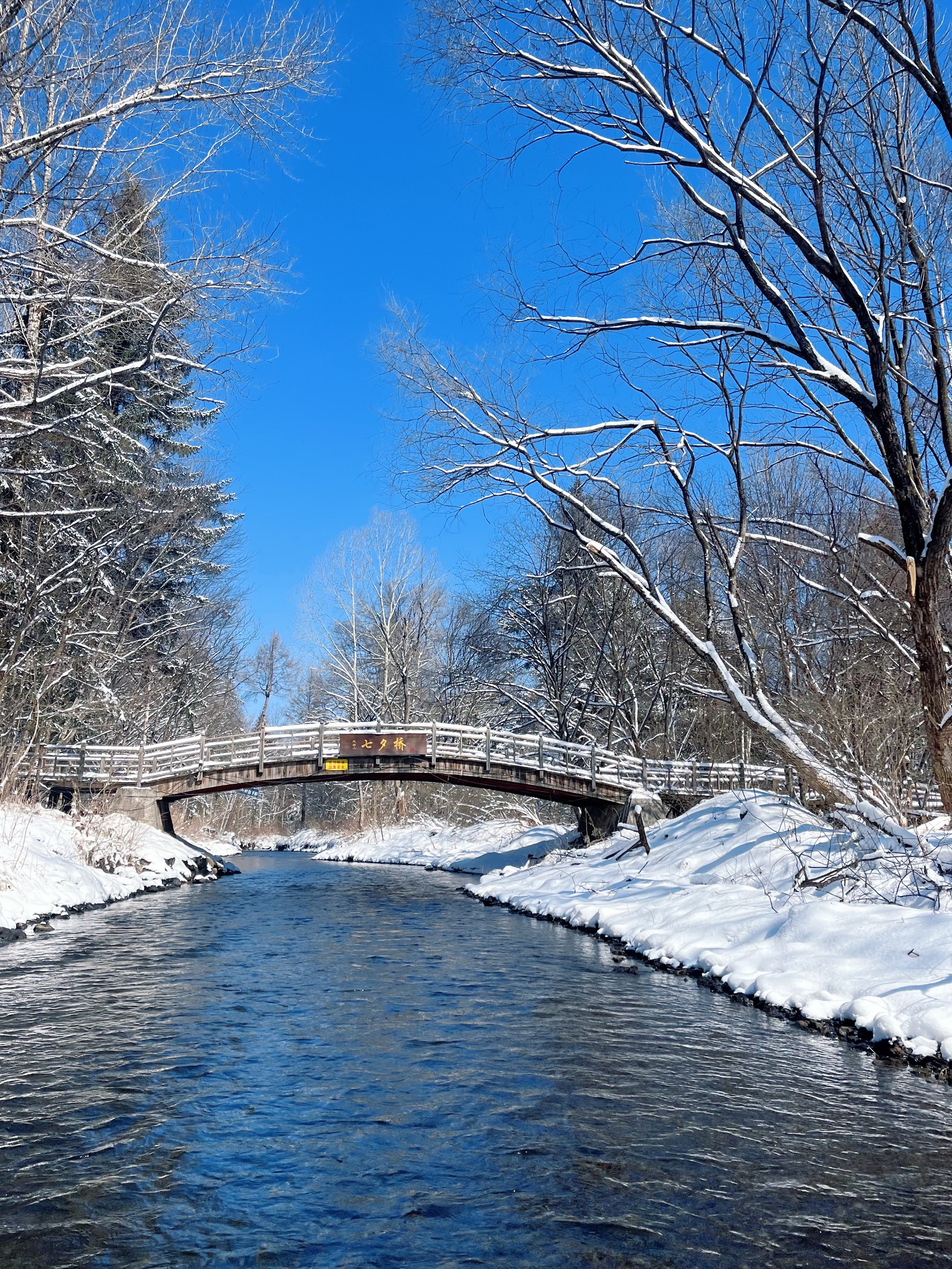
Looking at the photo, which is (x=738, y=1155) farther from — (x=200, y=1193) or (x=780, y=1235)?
(x=200, y=1193)

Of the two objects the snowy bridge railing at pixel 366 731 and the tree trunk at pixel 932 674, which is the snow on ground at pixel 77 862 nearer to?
the snowy bridge railing at pixel 366 731

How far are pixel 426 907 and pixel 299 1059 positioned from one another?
1177 cm

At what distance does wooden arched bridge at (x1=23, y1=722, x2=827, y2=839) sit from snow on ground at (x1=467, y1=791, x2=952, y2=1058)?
6.93 meters

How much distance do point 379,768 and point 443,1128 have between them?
21874mm

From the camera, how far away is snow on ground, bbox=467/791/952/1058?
787 centimetres

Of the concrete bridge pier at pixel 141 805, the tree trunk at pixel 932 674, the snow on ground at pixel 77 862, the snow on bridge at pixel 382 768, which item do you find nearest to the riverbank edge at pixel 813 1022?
the tree trunk at pixel 932 674

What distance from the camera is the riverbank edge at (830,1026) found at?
6.88 meters

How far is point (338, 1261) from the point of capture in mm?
3887

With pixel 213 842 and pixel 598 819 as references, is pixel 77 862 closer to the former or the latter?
pixel 598 819

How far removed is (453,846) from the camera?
36.1 metres

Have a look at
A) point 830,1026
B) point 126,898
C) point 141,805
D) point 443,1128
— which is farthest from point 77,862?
point 443,1128

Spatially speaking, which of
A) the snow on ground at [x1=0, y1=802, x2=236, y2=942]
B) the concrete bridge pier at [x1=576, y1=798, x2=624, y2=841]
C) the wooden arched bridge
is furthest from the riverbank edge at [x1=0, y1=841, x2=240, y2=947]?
the concrete bridge pier at [x1=576, y1=798, x2=624, y2=841]

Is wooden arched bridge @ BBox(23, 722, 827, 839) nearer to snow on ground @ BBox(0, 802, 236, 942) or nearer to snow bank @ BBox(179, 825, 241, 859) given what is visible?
snow on ground @ BBox(0, 802, 236, 942)

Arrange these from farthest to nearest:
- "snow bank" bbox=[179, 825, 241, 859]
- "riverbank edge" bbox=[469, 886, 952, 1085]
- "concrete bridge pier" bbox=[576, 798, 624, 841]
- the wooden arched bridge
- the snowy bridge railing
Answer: "snow bank" bbox=[179, 825, 241, 859]
the wooden arched bridge
"concrete bridge pier" bbox=[576, 798, 624, 841]
the snowy bridge railing
"riverbank edge" bbox=[469, 886, 952, 1085]
